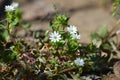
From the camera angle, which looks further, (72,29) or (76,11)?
(76,11)

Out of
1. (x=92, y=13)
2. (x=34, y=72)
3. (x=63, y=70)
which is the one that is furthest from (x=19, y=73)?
(x=92, y=13)

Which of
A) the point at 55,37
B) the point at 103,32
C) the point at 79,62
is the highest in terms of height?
the point at 103,32

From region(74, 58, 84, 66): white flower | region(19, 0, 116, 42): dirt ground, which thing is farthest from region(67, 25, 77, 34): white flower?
region(19, 0, 116, 42): dirt ground

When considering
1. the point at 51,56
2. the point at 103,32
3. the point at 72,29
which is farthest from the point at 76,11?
the point at 72,29

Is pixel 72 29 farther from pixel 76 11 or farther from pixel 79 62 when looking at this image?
pixel 76 11

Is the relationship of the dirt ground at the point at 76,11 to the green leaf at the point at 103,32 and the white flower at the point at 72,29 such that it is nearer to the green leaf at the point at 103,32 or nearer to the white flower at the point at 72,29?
the green leaf at the point at 103,32

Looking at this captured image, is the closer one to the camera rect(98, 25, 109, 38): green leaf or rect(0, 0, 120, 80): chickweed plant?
rect(0, 0, 120, 80): chickweed plant

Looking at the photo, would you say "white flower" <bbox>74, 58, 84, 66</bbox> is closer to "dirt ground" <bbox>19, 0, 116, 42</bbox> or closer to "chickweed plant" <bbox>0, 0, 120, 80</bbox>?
"chickweed plant" <bbox>0, 0, 120, 80</bbox>

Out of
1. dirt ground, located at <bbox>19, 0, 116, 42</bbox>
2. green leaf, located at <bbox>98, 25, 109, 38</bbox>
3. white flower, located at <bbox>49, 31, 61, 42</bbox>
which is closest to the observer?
white flower, located at <bbox>49, 31, 61, 42</bbox>

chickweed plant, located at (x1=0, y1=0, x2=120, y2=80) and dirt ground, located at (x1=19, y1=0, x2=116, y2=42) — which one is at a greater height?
dirt ground, located at (x1=19, y1=0, x2=116, y2=42)

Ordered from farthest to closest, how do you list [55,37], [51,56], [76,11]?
[76,11]
[51,56]
[55,37]
